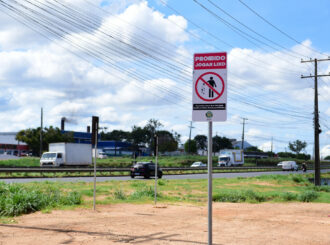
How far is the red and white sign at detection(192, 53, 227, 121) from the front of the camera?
5.28 meters

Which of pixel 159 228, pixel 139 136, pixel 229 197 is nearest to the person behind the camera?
pixel 159 228

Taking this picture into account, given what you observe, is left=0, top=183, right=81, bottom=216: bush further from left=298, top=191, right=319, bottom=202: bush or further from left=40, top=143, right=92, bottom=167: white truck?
left=40, top=143, right=92, bottom=167: white truck

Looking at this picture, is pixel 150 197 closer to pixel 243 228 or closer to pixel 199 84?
pixel 243 228

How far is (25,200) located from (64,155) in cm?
3741

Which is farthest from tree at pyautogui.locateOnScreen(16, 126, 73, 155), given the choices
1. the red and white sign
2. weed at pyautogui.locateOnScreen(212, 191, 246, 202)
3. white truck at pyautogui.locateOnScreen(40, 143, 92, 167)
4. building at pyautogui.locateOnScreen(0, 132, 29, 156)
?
the red and white sign

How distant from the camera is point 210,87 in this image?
537 cm

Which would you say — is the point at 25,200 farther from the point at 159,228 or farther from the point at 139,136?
the point at 139,136

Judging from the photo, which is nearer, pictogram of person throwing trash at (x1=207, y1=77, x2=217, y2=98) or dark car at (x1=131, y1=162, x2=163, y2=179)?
pictogram of person throwing trash at (x1=207, y1=77, x2=217, y2=98)

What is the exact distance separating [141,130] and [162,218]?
14182 cm

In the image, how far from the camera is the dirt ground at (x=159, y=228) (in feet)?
27.6

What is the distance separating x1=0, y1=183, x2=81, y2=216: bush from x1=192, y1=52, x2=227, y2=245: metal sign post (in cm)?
815

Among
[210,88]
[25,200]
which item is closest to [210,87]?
[210,88]

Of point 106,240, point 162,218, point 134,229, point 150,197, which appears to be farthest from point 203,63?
point 150,197

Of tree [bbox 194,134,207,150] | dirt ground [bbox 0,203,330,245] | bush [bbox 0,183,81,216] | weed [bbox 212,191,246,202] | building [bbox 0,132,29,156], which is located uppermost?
tree [bbox 194,134,207,150]
